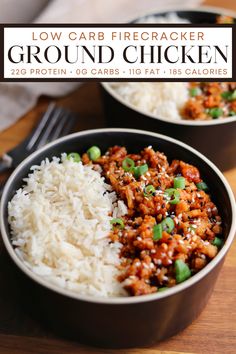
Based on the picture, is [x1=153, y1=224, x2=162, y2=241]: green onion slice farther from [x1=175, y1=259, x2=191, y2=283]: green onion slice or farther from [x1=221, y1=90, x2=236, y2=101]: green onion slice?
[x1=221, y1=90, x2=236, y2=101]: green onion slice

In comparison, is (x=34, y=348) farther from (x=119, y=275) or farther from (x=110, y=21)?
(x=110, y=21)

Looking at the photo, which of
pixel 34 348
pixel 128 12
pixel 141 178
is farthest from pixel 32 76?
pixel 34 348

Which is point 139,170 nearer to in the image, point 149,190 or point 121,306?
point 149,190

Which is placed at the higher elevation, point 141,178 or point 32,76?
point 32,76

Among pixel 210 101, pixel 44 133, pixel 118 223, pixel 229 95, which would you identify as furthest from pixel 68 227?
pixel 229 95

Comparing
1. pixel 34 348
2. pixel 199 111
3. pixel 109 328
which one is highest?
pixel 199 111

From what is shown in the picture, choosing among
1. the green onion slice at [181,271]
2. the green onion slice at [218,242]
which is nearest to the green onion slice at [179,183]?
the green onion slice at [218,242]

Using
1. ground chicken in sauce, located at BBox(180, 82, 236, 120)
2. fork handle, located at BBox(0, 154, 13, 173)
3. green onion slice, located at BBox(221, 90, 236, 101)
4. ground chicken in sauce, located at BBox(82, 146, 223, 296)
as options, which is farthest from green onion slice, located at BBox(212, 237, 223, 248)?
fork handle, located at BBox(0, 154, 13, 173)
